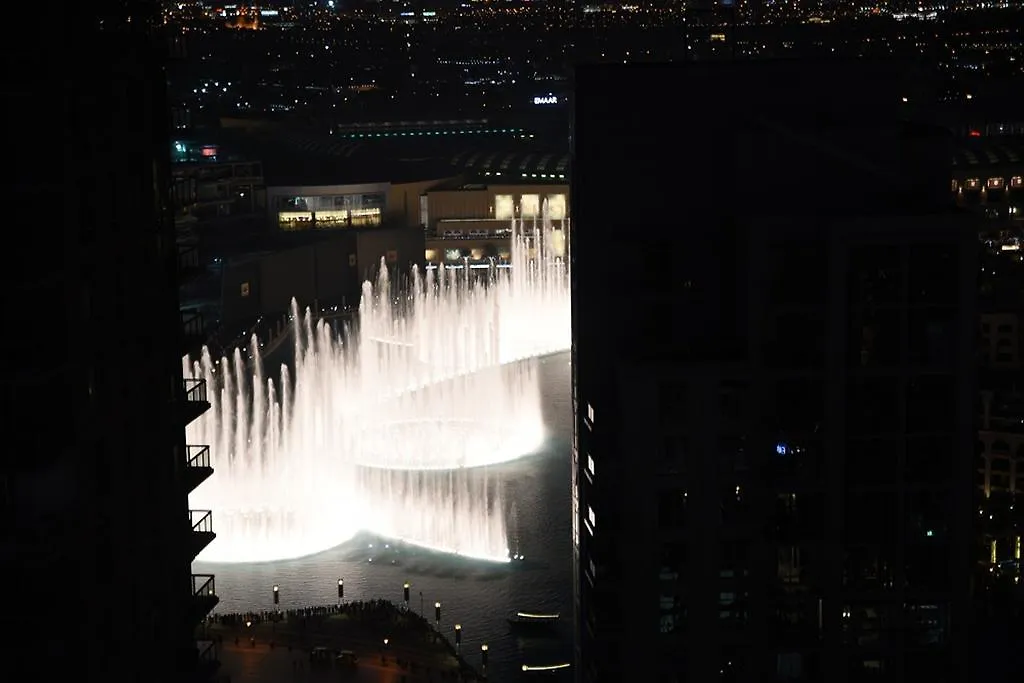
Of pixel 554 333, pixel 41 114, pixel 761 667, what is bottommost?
pixel 554 333

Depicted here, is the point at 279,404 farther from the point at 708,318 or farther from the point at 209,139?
the point at 209,139

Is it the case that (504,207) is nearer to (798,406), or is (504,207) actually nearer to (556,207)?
(556,207)

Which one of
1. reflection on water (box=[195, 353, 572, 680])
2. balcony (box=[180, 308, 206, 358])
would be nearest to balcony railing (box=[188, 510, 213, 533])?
balcony (box=[180, 308, 206, 358])

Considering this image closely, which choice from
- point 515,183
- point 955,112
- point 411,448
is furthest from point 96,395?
point 955,112

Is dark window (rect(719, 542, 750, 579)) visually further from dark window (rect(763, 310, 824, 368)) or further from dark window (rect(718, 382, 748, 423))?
dark window (rect(763, 310, 824, 368))

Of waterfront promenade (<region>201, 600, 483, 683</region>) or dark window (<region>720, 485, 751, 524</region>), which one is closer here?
dark window (<region>720, 485, 751, 524</region>)

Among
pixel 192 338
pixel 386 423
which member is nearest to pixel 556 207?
pixel 386 423
